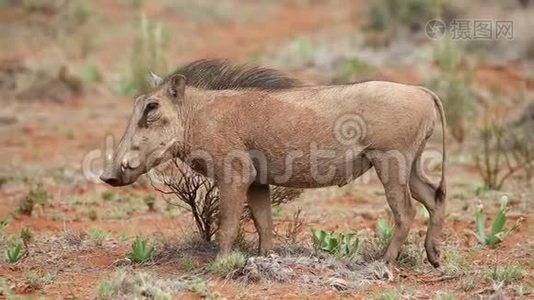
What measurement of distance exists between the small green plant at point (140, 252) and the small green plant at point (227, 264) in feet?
2.22

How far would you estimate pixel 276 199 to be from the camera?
8.95 metres

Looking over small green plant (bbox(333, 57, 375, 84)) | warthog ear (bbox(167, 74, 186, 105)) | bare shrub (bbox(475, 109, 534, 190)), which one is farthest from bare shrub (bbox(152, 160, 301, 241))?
small green plant (bbox(333, 57, 375, 84))

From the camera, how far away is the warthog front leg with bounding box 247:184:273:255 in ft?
26.0

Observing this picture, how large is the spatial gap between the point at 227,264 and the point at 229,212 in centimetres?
42

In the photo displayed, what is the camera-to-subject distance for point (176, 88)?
7699mm

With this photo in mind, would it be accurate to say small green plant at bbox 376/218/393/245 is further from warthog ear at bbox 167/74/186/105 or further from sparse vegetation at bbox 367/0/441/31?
sparse vegetation at bbox 367/0/441/31

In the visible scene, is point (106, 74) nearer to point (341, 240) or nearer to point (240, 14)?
point (240, 14)

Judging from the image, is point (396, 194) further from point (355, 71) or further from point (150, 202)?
point (355, 71)

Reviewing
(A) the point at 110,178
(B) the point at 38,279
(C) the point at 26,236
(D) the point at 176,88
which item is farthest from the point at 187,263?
(C) the point at 26,236

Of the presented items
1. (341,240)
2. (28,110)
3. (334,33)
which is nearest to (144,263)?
(341,240)

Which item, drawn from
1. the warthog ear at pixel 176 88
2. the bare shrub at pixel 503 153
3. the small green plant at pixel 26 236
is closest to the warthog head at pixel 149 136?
the warthog ear at pixel 176 88

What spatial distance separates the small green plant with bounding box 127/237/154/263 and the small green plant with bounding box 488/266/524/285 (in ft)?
8.16

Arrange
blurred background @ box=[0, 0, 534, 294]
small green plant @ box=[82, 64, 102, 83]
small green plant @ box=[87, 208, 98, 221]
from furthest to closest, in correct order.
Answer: small green plant @ box=[82, 64, 102, 83] < blurred background @ box=[0, 0, 534, 294] < small green plant @ box=[87, 208, 98, 221]

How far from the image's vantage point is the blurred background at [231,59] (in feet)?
37.1
